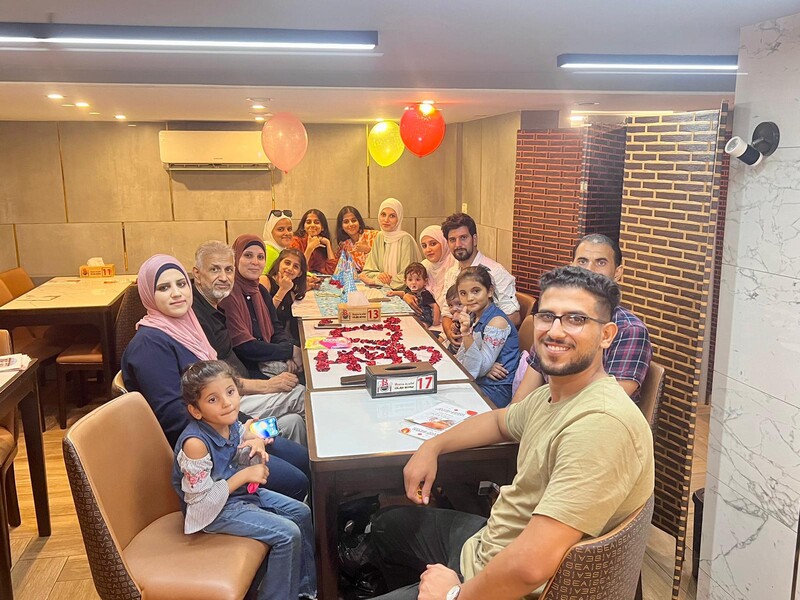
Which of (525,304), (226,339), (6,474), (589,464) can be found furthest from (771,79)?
(6,474)

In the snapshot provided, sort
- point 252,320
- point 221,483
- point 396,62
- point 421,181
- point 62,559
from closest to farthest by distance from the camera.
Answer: point 221,483
point 62,559
point 396,62
point 252,320
point 421,181

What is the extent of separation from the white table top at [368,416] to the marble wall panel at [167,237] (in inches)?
181

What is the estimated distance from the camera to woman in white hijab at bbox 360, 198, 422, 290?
5.61 m

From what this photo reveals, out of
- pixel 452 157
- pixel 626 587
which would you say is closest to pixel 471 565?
pixel 626 587

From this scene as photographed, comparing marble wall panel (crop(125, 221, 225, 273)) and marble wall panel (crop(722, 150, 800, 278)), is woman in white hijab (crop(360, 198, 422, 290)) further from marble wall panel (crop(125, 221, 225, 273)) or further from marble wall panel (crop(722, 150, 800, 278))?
marble wall panel (crop(722, 150, 800, 278))

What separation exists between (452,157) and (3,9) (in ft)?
17.1

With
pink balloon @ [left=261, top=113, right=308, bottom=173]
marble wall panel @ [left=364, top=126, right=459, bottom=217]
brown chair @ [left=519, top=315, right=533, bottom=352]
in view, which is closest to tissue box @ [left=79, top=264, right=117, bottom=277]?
pink balloon @ [left=261, top=113, right=308, bottom=173]

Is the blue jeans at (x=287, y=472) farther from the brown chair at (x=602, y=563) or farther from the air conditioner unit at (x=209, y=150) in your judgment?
the air conditioner unit at (x=209, y=150)

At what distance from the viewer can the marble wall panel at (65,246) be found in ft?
20.7

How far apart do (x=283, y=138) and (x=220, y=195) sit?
75.5 inches

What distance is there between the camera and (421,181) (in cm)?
707

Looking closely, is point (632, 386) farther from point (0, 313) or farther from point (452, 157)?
point (452, 157)

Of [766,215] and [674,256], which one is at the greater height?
[766,215]

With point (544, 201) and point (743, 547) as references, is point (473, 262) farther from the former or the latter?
point (743, 547)
